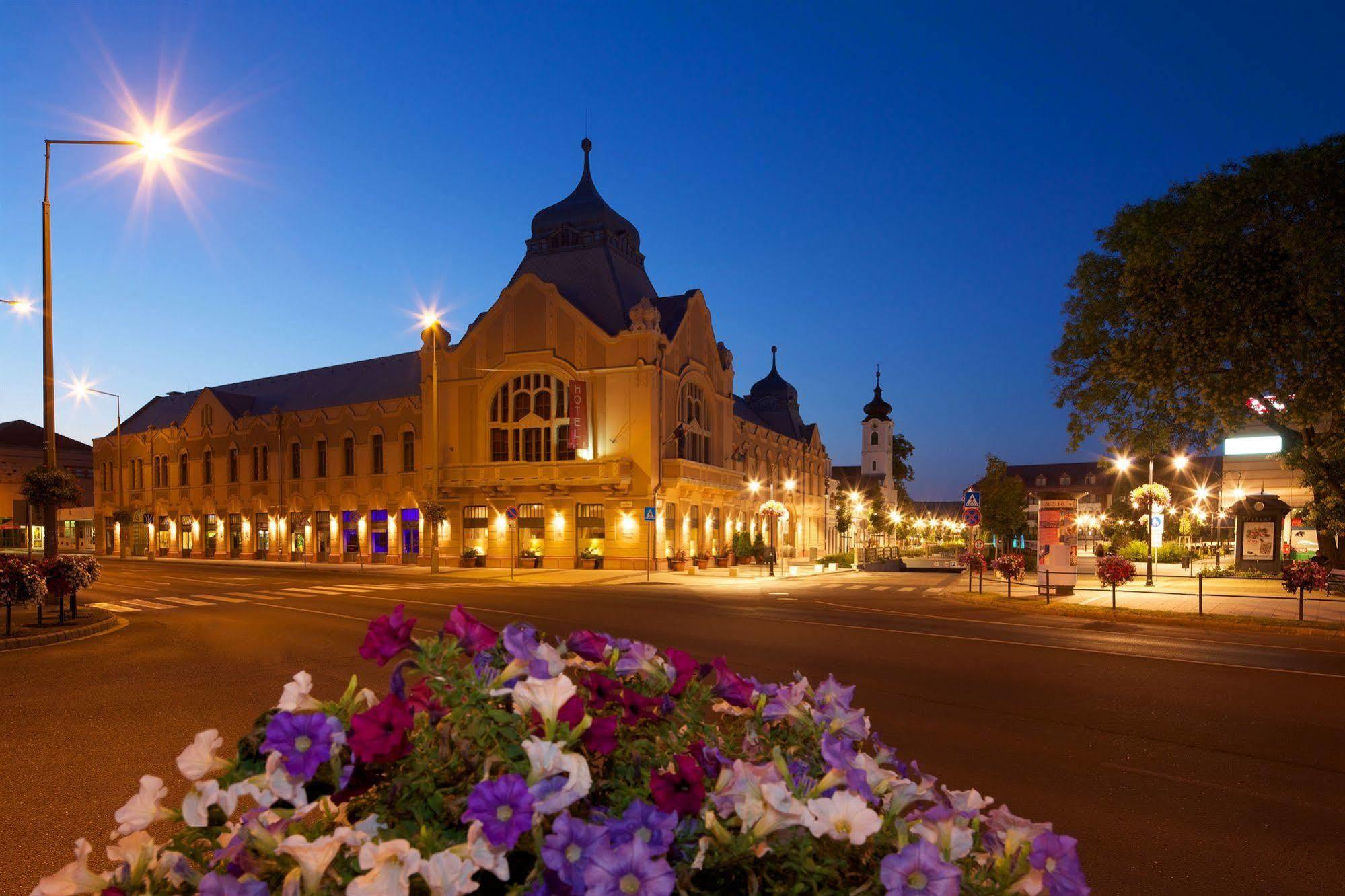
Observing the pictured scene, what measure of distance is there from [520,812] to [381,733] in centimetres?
43

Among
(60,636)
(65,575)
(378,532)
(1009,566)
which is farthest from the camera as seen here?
(378,532)

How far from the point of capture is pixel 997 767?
6.86 metres

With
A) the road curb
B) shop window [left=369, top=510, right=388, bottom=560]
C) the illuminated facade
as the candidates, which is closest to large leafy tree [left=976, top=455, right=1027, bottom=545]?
the illuminated facade

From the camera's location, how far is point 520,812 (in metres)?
1.56

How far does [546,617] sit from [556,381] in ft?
74.7

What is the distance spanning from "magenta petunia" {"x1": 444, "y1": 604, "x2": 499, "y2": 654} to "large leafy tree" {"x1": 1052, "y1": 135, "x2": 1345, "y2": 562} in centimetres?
2454

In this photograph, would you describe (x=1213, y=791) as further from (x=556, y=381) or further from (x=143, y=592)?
(x=556, y=381)

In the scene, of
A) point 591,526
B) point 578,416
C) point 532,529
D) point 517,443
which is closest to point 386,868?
point 578,416

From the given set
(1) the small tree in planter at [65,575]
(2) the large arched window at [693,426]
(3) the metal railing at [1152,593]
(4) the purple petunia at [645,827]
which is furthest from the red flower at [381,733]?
(2) the large arched window at [693,426]

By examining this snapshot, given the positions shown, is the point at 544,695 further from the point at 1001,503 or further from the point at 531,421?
the point at 1001,503

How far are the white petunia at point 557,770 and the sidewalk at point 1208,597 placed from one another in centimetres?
1982

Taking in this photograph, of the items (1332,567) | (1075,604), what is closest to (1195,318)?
(1075,604)

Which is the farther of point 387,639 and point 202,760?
point 387,639

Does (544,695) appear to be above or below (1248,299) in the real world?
below
